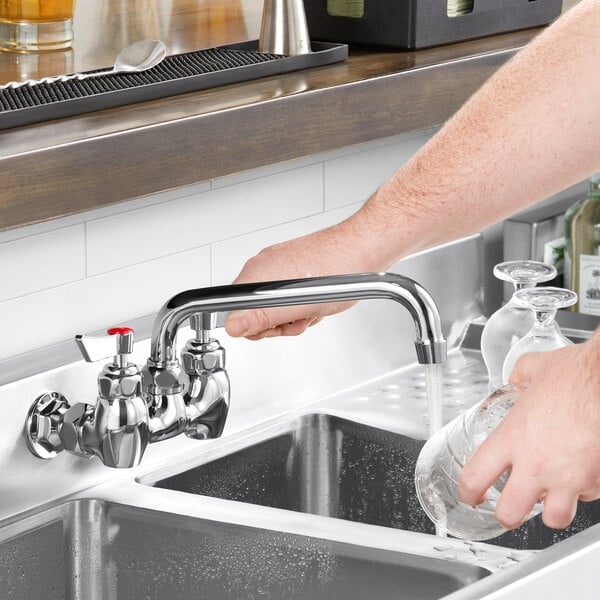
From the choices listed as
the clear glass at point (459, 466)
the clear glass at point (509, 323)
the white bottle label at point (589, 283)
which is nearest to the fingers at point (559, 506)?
the clear glass at point (459, 466)

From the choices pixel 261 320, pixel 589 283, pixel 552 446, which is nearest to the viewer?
pixel 552 446

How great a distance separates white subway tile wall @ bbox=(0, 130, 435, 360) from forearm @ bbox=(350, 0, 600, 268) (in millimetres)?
341

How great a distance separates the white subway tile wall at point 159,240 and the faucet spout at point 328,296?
0.31 meters

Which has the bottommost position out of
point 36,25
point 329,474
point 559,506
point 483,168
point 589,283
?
point 329,474

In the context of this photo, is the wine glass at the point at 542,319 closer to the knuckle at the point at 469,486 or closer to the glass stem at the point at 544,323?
the glass stem at the point at 544,323

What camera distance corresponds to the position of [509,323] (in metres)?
1.69

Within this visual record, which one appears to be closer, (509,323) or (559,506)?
(559,506)

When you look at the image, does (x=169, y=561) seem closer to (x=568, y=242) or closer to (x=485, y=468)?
(x=485, y=468)

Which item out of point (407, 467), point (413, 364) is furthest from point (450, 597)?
point (413, 364)

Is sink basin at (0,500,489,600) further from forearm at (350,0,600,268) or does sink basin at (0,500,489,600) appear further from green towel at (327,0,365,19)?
green towel at (327,0,365,19)

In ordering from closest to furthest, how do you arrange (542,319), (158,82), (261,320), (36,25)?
(261,320) < (158,82) < (36,25) < (542,319)

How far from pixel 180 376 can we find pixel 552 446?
18.3 inches

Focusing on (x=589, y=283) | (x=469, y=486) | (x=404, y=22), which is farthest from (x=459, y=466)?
(x=589, y=283)

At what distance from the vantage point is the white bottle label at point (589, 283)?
1856 millimetres
